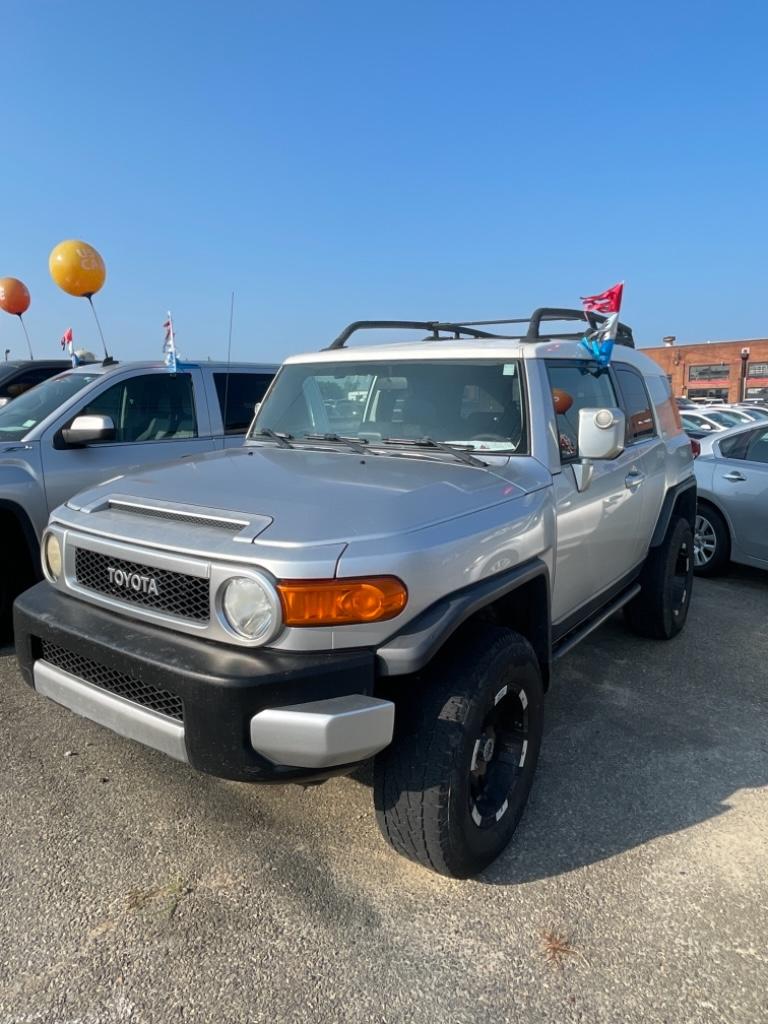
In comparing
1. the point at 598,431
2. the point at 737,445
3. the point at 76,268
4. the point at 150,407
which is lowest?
the point at 737,445

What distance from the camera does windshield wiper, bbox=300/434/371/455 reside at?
3.27 m

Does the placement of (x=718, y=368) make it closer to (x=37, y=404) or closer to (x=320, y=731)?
(x=37, y=404)

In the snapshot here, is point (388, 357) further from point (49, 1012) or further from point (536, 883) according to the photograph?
point (49, 1012)

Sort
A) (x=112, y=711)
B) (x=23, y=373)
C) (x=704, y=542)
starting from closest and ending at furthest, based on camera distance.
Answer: (x=112, y=711), (x=704, y=542), (x=23, y=373)

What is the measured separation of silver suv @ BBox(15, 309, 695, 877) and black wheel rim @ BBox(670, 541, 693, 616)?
4.59 ft

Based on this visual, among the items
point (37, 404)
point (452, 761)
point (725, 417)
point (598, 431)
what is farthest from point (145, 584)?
point (725, 417)

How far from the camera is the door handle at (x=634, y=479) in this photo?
3.86 metres

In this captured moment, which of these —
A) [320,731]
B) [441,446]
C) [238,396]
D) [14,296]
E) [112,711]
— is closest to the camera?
[320,731]

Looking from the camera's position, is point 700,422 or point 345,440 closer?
point 345,440

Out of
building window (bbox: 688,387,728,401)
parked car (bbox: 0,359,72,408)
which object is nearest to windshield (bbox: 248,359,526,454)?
parked car (bbox: 0,359,72,408)

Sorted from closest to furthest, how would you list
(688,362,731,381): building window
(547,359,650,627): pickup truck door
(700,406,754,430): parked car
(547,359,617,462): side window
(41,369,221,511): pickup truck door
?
(547,359,650,627): pickup truck door < (547,359,617,462): side window < (41,369,221,511): pickup truck door < (700,406,754,430): parked car < (688,362,731,381): building window

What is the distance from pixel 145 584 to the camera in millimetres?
2328

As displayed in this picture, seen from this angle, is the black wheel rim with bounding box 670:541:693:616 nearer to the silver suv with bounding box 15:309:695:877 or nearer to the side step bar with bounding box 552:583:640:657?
the side step bar with bounding box 552:583:640:657

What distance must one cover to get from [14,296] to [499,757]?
488 inches
